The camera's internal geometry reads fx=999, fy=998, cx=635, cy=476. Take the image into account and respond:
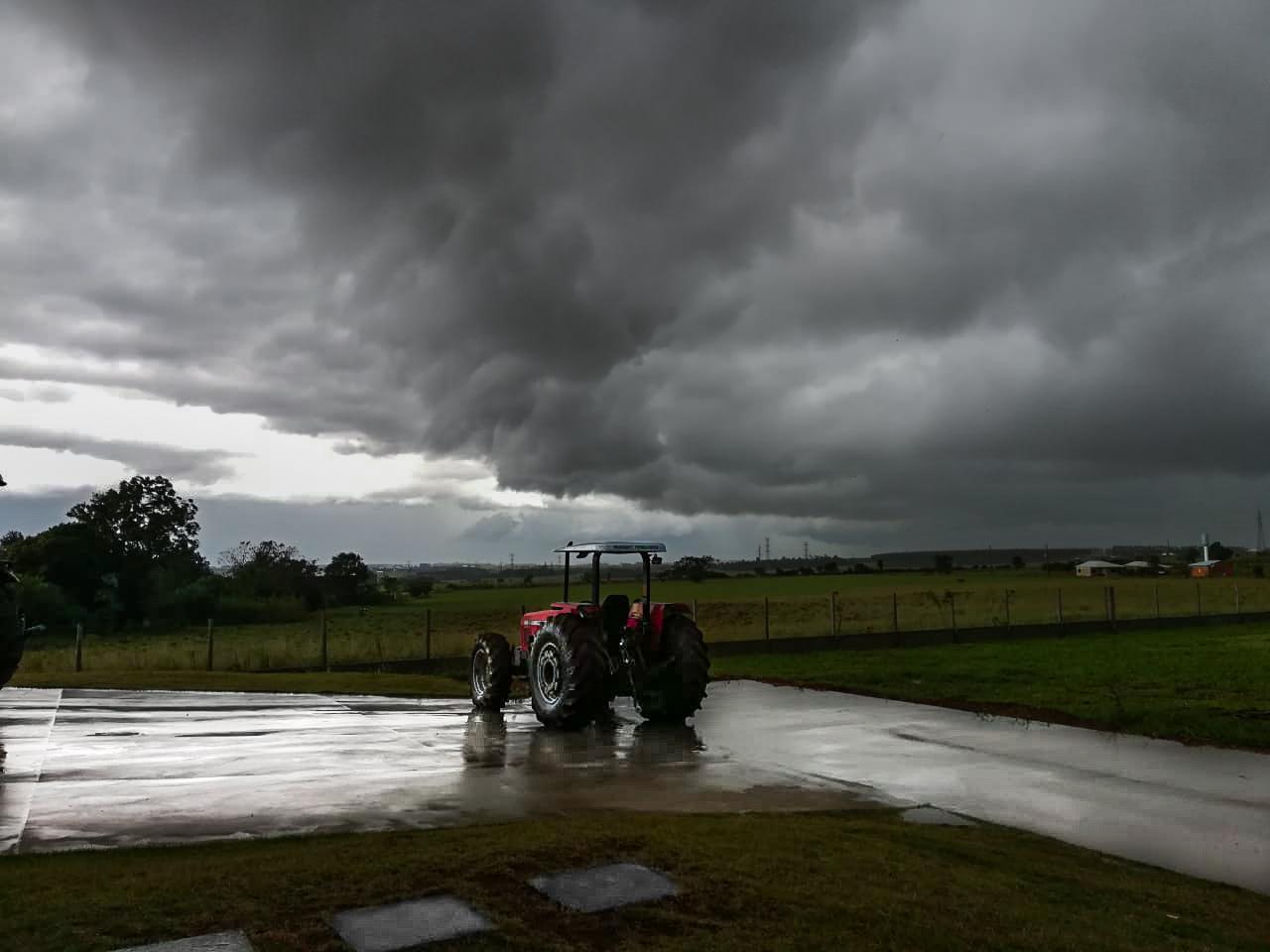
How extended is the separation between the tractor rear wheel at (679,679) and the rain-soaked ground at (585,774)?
0.34 metres

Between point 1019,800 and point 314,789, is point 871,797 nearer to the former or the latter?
point 1019,800

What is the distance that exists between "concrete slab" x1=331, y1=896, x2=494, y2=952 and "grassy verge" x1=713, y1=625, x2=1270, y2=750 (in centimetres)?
1023

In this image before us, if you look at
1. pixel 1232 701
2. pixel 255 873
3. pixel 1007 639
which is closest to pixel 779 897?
pixel 255 873

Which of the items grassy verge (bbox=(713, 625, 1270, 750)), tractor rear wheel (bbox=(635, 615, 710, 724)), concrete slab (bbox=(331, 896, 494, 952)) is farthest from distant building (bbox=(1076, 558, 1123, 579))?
concrete slab (bbox=(331, 896, 494, 952))

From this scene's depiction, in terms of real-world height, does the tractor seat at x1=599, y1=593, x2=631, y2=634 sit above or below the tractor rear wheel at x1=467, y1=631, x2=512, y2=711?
above

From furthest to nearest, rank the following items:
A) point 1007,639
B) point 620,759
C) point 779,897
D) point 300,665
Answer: point 1007,639 < point 300,665 < point 620,759 < point 779,897

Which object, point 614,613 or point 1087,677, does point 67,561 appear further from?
point 1087,677

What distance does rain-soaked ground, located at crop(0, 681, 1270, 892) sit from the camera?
7.19 metres

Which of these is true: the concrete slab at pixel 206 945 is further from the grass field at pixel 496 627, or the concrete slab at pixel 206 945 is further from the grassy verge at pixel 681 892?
the grass field at pixel 496 627

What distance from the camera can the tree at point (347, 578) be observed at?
82562mm

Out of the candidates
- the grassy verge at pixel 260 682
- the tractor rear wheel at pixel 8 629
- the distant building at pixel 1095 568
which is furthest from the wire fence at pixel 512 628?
the distant building at pixel 1095 568

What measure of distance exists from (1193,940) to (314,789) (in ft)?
20.7

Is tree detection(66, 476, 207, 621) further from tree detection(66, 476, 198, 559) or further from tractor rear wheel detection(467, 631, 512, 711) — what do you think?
tractor rear wheel detection(467, 631, 512, 711)

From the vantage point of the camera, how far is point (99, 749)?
10227 mm
